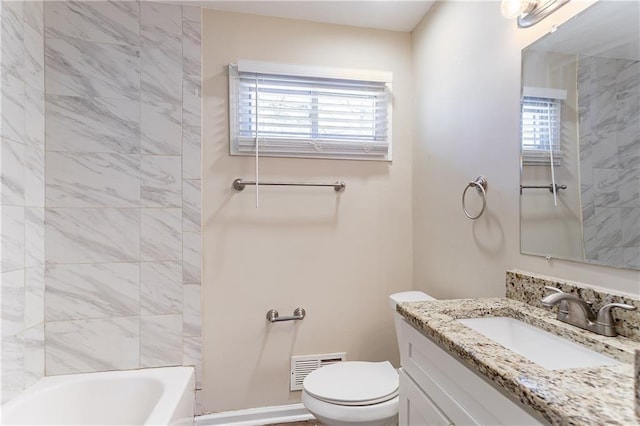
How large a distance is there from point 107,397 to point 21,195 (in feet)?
3.53

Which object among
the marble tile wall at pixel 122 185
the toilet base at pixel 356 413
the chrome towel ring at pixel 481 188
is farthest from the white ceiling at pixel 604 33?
the marble tile wall at pixel 122 185

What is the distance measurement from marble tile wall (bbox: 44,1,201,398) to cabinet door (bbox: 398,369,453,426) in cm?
119

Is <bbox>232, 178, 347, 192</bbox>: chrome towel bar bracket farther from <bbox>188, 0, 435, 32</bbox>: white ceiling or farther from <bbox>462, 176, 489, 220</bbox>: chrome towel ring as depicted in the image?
<bbox>188, 0, 435, 32</bbox>: white ceiling

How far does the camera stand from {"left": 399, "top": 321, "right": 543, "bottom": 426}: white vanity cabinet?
713 millimetres

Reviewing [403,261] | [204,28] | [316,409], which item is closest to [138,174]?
[204,28]

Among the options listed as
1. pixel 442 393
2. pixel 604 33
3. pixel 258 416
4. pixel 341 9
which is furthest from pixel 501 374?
pixel 341 9

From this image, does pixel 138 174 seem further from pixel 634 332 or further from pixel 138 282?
pixel 634 332

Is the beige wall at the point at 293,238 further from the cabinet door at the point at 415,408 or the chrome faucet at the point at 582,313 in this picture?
the chrome faucet at the point at 582,313

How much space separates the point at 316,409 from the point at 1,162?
1733 mm

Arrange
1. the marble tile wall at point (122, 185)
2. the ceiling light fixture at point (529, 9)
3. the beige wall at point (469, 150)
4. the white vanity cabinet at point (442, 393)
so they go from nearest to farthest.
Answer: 1. the white vanity cabinet at point (442, 393)
2. the ceiling light fixture at point (529, 9)
3. the beige wall at point (469, 150)
4. the marble tile wall at point (122, 185)

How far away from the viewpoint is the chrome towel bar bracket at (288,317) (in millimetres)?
1891

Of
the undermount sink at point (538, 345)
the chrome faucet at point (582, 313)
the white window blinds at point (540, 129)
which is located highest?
the white window blinds at point (540, 129)

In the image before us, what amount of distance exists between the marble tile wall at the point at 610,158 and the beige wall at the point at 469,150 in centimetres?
9

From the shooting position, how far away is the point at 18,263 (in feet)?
4.89
